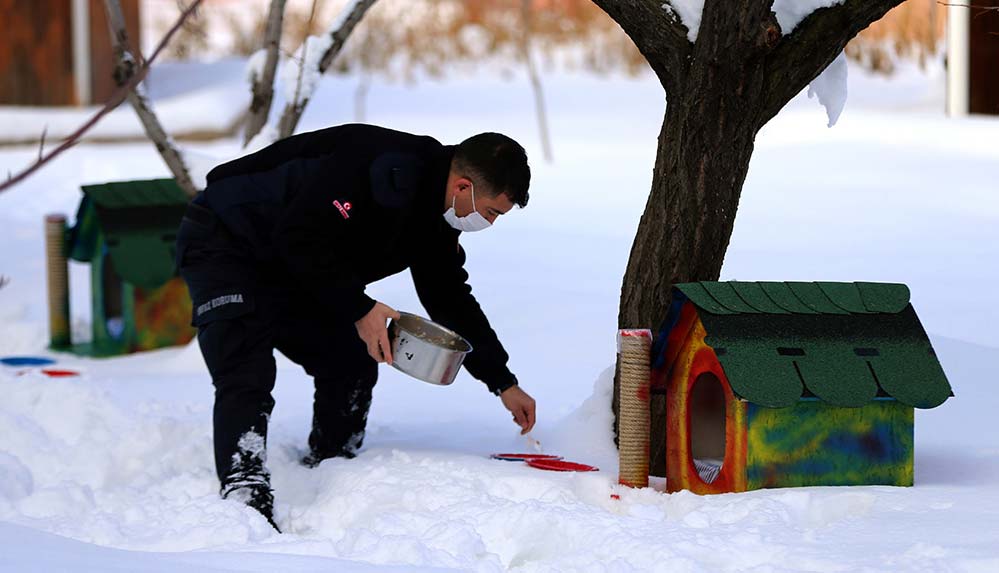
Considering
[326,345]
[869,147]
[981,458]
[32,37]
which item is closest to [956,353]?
[981,458]

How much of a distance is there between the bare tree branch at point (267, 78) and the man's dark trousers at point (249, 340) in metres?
2.62

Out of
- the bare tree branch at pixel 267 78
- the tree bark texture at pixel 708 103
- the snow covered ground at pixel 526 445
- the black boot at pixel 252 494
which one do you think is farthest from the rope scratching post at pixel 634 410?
the bare tree branch at pixel 267 78

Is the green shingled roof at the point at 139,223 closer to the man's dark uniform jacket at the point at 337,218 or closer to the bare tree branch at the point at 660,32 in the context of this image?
the man's dark uniform jacket at the point at 337,218

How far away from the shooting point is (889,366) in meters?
3.76

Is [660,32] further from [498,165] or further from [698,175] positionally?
[498,165]

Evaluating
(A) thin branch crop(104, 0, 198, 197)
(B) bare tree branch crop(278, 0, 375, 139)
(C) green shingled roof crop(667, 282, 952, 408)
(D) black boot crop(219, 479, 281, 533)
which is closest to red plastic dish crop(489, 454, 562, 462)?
(C) green shingled roof crop(667, 282, 952, 408)

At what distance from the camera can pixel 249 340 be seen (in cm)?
395

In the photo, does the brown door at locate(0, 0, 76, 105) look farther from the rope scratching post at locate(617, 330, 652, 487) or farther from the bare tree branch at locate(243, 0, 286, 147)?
the rope scratching post at locate(617, 330, 652, 487)

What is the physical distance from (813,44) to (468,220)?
1.21 metres

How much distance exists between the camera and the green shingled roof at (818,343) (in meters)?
3.65

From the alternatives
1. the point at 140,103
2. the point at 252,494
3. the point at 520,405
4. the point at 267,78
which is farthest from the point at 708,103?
the point at 140,103

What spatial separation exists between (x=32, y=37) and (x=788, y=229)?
11.4 metres

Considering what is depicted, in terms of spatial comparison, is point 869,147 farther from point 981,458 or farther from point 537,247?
point 981,458

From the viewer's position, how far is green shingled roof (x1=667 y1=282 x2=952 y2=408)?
3652mm
